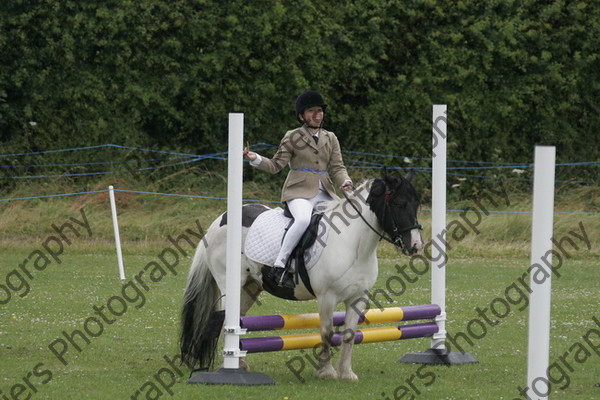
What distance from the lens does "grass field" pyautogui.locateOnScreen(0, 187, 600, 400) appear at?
7770 millimetres

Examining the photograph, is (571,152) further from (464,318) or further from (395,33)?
(464,318)

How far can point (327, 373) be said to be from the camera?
8.16 m

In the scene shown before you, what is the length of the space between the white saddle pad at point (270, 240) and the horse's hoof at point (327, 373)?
2.97 ft

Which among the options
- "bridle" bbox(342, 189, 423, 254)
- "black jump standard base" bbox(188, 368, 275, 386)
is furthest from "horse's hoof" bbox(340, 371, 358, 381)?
"bridle" bbox(342, 189, 423, 254)

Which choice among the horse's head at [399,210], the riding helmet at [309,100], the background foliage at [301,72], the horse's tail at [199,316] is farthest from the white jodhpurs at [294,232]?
the background foliage at [301,72]

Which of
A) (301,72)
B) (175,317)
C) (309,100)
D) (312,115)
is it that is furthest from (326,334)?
(301,72)

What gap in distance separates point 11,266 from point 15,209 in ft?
12.2

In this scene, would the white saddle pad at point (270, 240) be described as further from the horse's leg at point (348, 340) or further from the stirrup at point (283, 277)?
the horse's leg at point (348, 340)

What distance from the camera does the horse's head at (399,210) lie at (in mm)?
7699

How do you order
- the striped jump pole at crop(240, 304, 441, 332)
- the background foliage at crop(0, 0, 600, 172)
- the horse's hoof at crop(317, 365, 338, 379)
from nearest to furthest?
the striped jump pole at crop(240, 304, 441, 332) < the horse's hoof at crop(317, 365, 338, 379) < the background foliage at crop(0, 0, 600, 172)

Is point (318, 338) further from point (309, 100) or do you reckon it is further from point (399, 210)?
point (309, 100)

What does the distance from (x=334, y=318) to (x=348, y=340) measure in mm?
357

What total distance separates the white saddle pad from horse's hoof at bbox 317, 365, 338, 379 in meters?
0.91

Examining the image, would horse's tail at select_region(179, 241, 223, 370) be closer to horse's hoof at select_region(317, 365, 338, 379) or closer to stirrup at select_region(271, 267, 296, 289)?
stirrup at select_region(271, 267, 296, 289)
